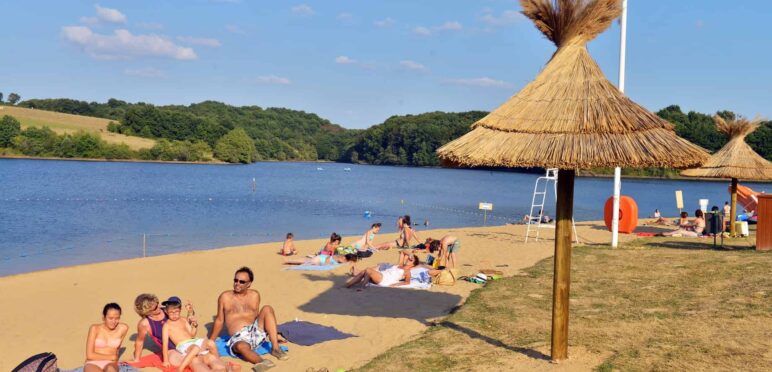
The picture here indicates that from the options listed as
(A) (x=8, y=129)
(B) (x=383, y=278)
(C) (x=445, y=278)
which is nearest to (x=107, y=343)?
(B) (x=383, y=278)

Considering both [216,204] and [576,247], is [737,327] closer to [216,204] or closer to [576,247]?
[576,247]

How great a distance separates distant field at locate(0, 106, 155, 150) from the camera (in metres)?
84.2

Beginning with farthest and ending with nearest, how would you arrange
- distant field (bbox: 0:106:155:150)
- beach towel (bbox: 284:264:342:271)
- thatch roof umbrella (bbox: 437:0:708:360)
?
distant field (bbox: 0:106:155:150) → beach towel (bbox: 284:264:342:271) → thatch roof umbrella (bbox: 437:0:708:360)

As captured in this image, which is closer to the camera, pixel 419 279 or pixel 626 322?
pixel 626 322

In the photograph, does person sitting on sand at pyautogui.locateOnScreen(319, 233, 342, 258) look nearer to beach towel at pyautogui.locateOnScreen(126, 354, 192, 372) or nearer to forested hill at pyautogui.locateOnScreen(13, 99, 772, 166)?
beach towel at pyautogui.locateOnScreen(126, 354, 192, 372)

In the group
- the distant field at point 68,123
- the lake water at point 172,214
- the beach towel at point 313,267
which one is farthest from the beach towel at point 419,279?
the distant field at point 68,123

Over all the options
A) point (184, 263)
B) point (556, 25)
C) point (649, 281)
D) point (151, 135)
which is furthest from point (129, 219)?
point (151, 135)

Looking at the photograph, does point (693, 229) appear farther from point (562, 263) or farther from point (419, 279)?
point (562, 263)

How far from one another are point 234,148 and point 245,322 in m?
98.7

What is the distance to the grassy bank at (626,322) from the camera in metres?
5.91

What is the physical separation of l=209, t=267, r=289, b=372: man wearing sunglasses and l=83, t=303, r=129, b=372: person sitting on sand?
3.88 ft

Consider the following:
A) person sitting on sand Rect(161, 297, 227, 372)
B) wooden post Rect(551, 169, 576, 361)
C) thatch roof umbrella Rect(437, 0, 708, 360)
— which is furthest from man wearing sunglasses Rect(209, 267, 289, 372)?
wooden post Rect(551, 169, 576, 361)

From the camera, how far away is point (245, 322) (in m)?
7.27

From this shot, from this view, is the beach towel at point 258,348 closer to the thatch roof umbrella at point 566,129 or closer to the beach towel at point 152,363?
the beach towel at point 152,363
